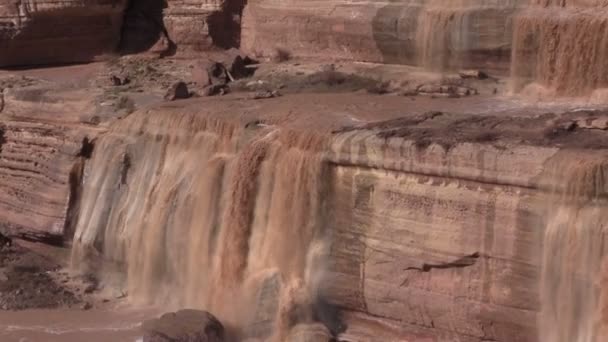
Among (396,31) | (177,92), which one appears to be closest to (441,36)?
(396,31)

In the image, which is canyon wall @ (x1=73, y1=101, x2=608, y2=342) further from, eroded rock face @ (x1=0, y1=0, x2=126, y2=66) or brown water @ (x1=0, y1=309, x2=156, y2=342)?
eroded rock face @ (x1=0, y1=0, x2=126, y2=66)

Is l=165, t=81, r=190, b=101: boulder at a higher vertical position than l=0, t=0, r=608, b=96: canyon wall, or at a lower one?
lower

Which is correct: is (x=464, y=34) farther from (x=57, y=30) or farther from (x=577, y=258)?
(x=57, y=30)

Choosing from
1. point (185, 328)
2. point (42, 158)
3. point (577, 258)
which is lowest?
point (185, 328)

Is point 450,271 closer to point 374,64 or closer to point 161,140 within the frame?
point 161,140

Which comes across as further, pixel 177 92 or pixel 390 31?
pixel 390 31

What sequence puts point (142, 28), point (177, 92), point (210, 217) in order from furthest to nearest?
point (142, 28), point (177, 92), point (210, 217)

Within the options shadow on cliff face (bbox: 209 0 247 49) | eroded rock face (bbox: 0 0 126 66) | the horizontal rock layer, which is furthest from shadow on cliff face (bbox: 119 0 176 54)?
the horizontal rock layer
